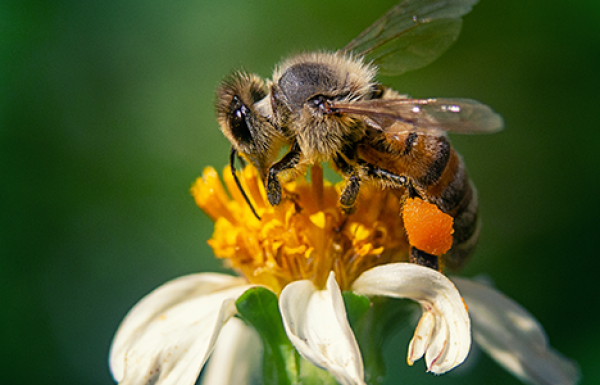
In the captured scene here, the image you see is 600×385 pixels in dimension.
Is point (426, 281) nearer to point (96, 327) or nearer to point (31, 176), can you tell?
point (96, 327)

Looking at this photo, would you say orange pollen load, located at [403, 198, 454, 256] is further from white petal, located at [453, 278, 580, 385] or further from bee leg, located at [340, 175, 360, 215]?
white petal, located at [453, 278, 580, 385]

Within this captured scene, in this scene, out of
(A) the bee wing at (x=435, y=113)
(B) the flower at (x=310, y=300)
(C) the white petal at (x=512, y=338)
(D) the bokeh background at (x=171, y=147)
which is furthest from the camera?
(D) the bokeh background at (x=171, y=147)

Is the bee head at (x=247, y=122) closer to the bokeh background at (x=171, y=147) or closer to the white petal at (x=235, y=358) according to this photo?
the white petal at (x=235, y=358)

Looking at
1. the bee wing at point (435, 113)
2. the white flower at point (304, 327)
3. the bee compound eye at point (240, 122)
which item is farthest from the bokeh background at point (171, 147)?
the bee wing at point (435, 113)

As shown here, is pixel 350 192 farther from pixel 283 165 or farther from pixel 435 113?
pixel 435 113

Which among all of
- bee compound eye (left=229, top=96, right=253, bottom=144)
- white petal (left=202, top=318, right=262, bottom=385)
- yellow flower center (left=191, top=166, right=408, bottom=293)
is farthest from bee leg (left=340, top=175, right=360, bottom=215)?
white petal (left=202, top=318, right=262, bottom=385)
